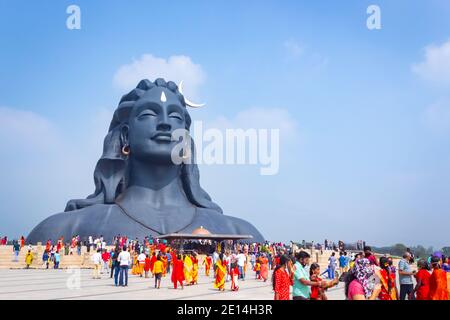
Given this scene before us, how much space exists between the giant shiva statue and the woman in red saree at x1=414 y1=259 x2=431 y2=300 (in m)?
22.1

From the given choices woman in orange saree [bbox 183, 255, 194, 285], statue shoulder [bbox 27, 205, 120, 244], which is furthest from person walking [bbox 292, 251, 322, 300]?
statue shoulder [bbox 27, 205, 120, 244]

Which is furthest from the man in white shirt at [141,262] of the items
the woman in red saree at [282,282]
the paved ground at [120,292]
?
the woman in red saree at [282,282]

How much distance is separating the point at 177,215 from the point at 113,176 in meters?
4.57

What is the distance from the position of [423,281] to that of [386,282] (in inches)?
27.4

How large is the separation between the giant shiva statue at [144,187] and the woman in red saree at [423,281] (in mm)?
22123

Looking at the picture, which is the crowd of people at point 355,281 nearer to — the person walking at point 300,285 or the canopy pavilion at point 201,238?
the person walking at point 300,285

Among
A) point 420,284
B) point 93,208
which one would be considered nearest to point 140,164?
point 93,208

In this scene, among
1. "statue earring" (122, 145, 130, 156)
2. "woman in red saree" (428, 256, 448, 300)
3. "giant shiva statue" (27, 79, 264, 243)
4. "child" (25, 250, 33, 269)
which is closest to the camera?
"woman in red saree" (428, 256, 448, 300)

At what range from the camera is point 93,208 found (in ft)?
96.3

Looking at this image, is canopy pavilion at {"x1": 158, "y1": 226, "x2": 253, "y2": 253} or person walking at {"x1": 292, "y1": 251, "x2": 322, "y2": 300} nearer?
person walking at {"x1": 292, "y1": 251, "x2": 322, "y2": 300}

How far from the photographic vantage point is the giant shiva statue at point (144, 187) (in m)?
28.6

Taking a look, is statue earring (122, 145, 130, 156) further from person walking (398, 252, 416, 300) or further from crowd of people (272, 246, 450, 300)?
crowd of people (272, 246, 450, 300)

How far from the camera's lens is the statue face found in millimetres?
29719
